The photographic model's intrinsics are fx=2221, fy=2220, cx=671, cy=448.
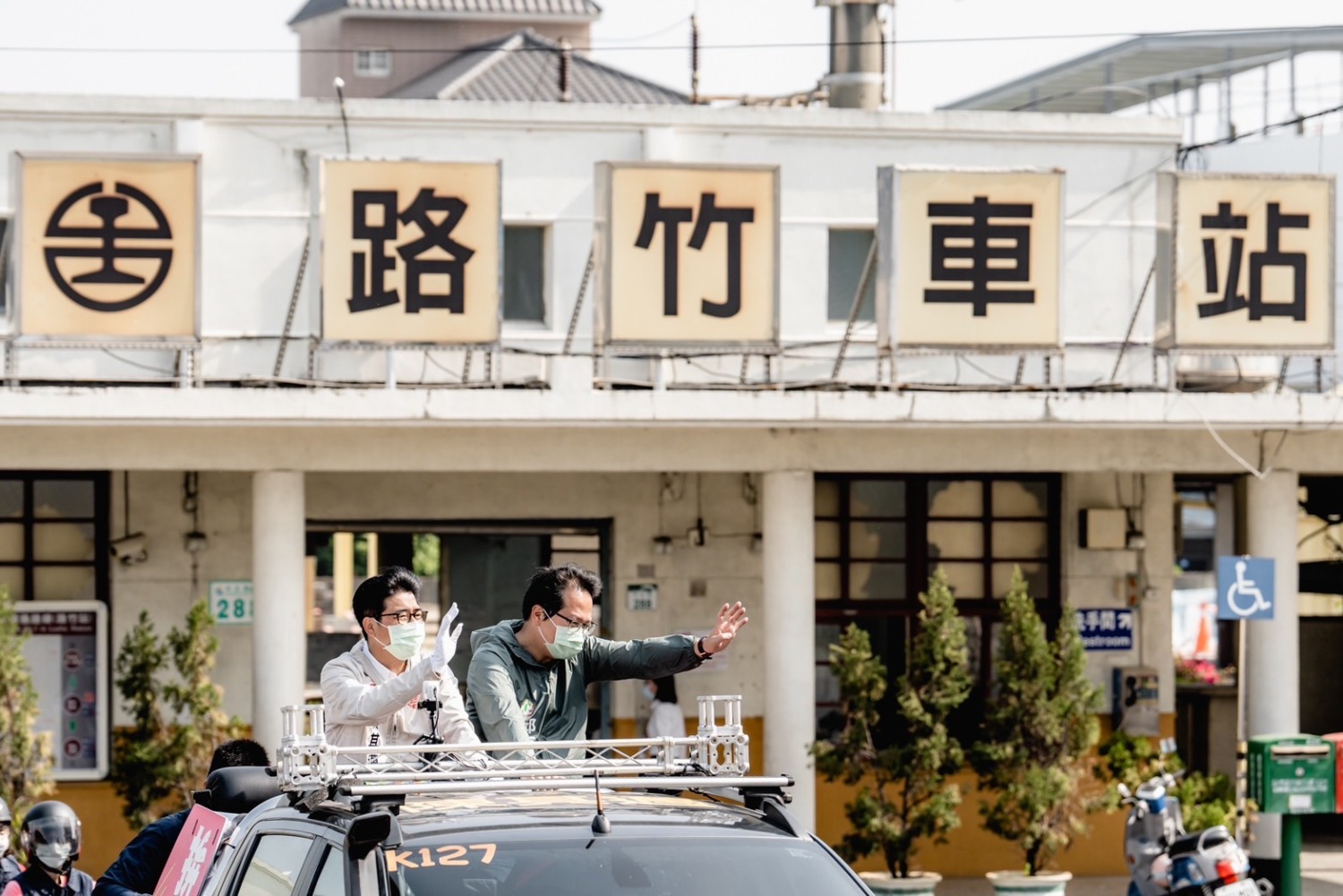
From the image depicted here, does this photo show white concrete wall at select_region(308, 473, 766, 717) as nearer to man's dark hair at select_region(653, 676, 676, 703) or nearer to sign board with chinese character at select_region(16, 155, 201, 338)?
man's dark hair at select_region(653, 676, 676, 703)

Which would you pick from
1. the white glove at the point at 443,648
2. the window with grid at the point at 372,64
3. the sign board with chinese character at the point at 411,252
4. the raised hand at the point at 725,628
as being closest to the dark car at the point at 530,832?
the white glove at the point at 443,648

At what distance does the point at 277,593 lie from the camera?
678 inches

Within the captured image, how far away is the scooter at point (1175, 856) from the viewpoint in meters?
13.6

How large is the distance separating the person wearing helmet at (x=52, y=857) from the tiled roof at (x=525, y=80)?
3012cm

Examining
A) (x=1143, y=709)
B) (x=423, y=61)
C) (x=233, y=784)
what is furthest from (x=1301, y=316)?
(x=423, y=61)

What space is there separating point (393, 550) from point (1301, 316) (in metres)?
11.1

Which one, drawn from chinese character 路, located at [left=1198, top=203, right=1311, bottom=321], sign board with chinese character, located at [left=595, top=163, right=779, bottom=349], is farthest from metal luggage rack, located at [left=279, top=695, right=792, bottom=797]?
chinese character 路, located at [left=1198, top=203, right=1311, bottom=321]

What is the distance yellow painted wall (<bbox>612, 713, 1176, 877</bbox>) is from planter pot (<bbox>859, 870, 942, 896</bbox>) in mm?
1644

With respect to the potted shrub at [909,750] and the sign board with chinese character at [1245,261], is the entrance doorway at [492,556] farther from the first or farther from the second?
the sign board with chinese character at [1245,261]

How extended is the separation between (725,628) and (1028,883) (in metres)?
10.4

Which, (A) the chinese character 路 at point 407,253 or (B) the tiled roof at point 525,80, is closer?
(A) the chinese character 路 at point 407,253

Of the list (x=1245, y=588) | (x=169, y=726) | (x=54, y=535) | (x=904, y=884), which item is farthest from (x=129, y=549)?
(x=1245, y=588)

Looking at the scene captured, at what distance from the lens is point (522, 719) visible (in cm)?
761

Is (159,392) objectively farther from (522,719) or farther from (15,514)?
(522,719)
